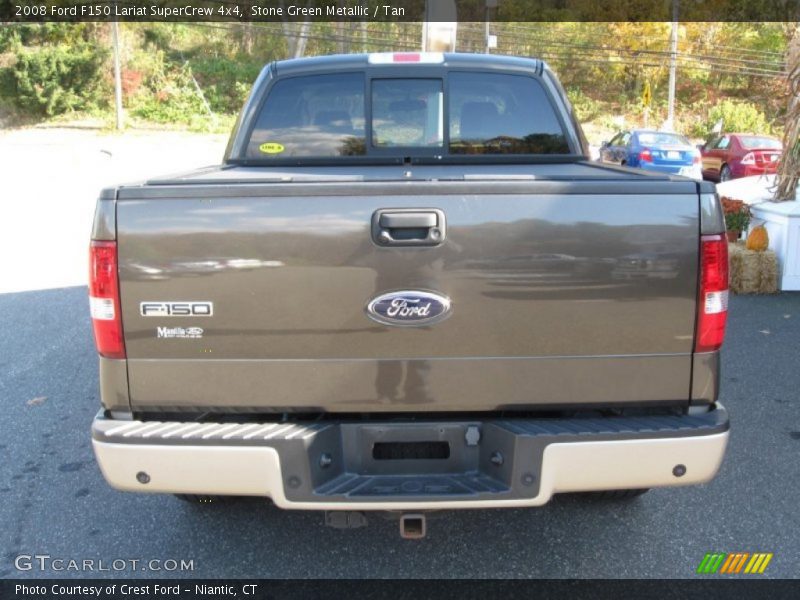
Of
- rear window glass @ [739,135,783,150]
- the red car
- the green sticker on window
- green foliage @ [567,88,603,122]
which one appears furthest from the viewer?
green foliage @ [567,88,603,122]

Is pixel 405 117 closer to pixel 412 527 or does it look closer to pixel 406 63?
pixel 406 63

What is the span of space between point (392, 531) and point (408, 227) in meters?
1.71

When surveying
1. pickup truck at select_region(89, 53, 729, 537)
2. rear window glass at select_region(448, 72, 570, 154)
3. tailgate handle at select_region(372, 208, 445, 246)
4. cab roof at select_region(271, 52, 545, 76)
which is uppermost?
cab roof at select_region(271, 52, 545, 76)

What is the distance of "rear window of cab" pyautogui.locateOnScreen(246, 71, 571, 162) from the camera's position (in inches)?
166

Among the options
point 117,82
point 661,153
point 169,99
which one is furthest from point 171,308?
point 169,99

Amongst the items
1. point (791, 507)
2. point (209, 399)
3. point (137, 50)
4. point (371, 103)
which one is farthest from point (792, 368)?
point (137, 50)

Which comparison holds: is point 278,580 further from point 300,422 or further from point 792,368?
point 792,368

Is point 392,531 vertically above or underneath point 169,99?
underneath

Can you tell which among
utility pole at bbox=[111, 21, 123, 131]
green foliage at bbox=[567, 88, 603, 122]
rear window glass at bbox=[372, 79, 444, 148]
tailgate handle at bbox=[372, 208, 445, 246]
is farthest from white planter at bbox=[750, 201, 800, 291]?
green foliage at bbox=[567, 88, 603, 122]

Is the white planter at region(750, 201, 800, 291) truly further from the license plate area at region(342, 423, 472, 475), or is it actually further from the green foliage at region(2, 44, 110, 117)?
the green foliage at region(2, 44, 110, 117)

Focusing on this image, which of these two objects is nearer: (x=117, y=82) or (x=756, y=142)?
(x=756, y=142)

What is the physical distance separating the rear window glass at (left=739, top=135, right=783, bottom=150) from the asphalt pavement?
16.3m

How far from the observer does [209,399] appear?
8.57 feet

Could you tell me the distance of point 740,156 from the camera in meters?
18.9
